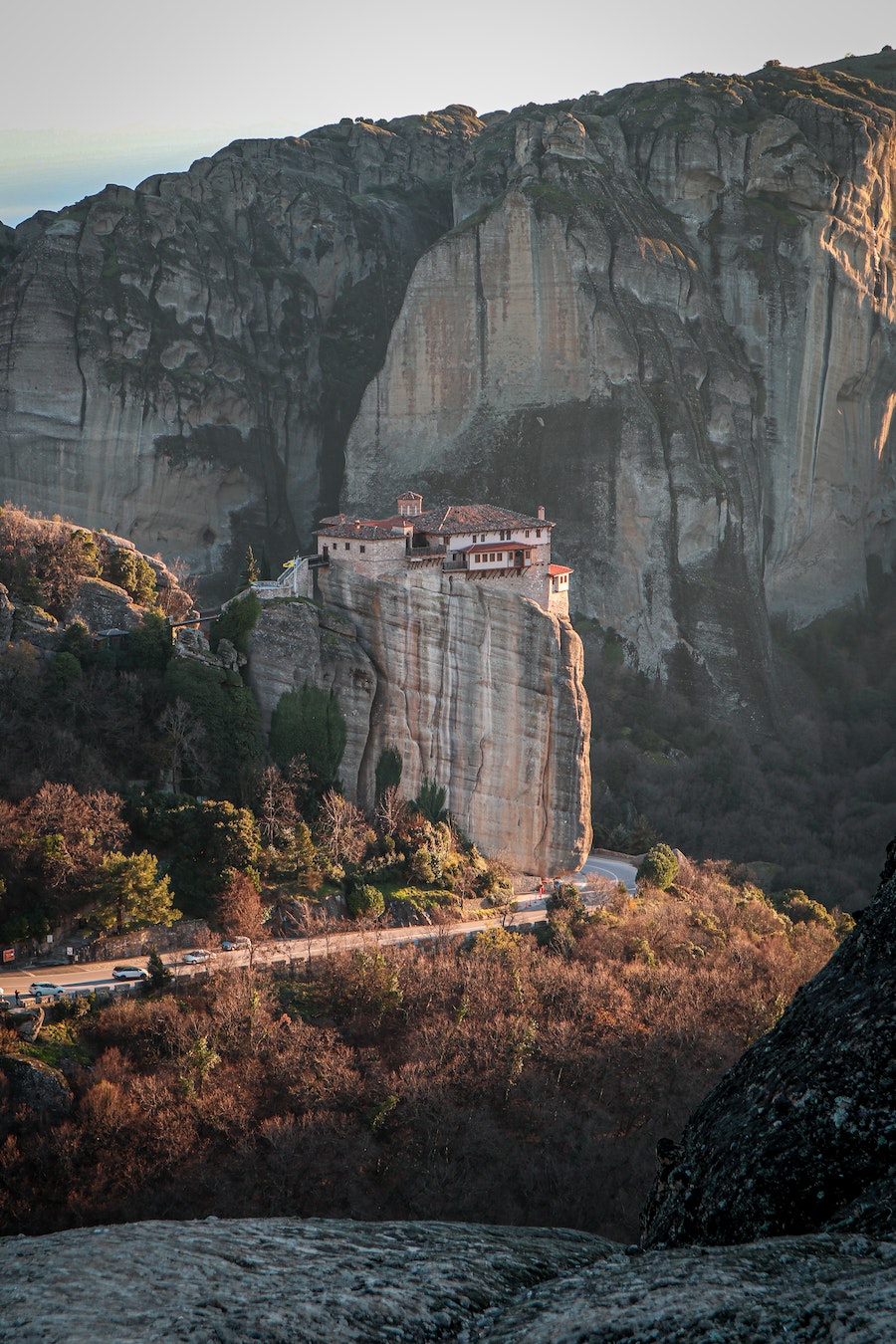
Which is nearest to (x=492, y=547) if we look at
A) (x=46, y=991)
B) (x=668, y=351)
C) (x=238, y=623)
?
(x=238, y=623)

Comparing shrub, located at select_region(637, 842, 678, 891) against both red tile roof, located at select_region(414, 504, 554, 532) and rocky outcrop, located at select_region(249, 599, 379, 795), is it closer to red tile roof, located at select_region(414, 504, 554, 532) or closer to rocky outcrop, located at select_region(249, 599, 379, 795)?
rocky outcrop, located at select_region(249, 599, 379, 795)

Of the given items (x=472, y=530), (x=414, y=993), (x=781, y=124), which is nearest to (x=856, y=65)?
(x=781, y=124)

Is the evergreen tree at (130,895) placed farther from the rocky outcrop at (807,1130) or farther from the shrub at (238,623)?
the rocky outcrop at (807,1130)

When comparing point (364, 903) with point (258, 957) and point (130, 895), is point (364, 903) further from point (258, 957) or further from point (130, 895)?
point (130, 895)

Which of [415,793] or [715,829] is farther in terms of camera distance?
[715,829]

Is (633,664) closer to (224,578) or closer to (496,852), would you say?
(224,578)
